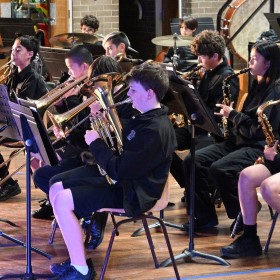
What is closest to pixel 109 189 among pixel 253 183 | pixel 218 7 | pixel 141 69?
pixel 141 69

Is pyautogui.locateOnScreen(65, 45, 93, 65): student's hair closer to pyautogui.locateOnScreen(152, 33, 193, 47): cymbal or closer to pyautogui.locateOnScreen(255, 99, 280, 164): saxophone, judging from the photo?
pyautogui.locateOnScreen(255, 99, 280, 164): saxophone

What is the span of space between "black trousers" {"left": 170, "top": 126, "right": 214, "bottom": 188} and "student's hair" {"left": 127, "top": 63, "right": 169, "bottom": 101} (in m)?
1.70

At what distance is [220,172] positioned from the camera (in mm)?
5820

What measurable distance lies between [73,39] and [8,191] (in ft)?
8.56

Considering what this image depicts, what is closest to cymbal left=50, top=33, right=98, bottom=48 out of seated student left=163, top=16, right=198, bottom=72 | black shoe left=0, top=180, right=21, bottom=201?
seated student left=163, top=16, right=198, bottom=72

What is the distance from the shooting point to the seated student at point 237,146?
5.67 meters

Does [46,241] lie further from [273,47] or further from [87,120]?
[273,47]

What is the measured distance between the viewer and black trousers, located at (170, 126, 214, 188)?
21.3ft

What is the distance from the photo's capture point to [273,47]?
18.6 ft

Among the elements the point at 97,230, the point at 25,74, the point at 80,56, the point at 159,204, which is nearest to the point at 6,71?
the point at 25,74

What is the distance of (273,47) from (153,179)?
57.7 inches

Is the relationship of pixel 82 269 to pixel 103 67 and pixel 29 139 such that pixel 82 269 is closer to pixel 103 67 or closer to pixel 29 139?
pixel 29 139

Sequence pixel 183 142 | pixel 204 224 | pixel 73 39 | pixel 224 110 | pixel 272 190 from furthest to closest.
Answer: pixel 73 39
pixel 183 142
pixel 204 224
pixel 224 110
pixel 272 190

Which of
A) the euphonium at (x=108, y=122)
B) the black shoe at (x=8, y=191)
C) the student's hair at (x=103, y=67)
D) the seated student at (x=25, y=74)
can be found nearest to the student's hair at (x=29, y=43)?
the seated student at (x=25, y=74)
